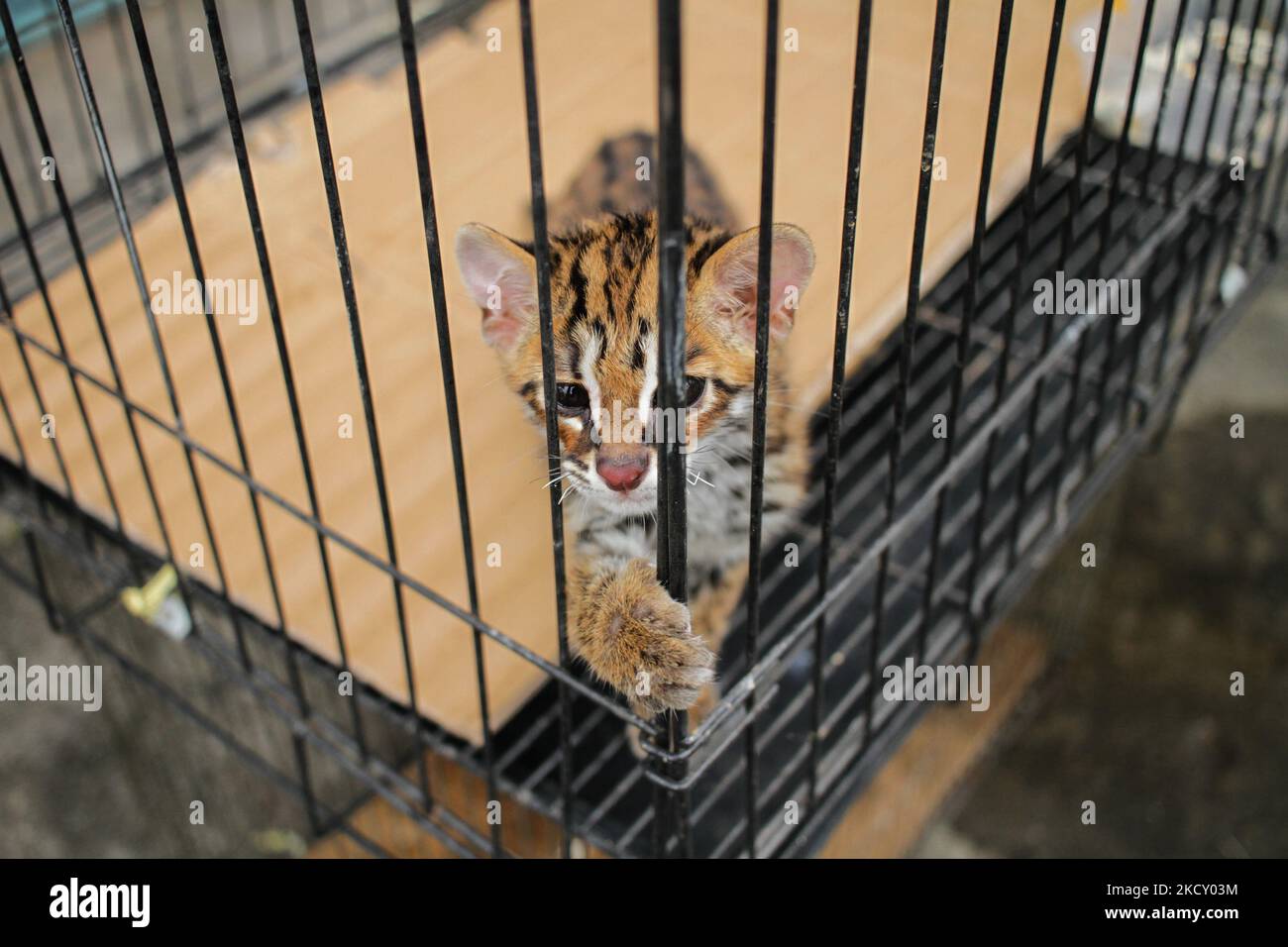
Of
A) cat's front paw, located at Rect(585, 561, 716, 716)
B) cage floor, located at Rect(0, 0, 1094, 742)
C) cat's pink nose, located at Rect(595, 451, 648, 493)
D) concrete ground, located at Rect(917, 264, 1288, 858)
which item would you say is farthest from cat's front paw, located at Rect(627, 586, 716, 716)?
concrete ground, located at Rect(917, 264, 1288, 858)

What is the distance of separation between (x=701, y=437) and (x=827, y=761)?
21.6 inches

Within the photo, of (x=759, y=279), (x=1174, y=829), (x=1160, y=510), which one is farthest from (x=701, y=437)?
(x=1160, y=510)

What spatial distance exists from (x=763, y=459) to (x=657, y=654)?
23 centimetres

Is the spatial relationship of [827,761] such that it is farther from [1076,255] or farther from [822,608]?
[1076,255]

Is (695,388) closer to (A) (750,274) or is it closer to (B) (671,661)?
(A) (750,274)

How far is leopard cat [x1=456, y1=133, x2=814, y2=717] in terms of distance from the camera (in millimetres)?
1188

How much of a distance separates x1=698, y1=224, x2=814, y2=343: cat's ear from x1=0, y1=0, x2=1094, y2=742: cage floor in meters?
0.59

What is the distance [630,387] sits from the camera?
4.31ft

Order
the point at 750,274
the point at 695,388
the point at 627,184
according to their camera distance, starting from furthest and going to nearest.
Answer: the point at 627,184
the point at 695,388
the point at 750,274

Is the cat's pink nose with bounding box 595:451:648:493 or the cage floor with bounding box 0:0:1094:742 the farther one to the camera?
the cage floor with bounding box 0:0:1094:742

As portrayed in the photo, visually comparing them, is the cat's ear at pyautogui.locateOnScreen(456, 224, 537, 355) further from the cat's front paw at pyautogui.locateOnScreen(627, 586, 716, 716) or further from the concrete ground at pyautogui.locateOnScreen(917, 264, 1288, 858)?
the concrete ground at pyautogui.locateOnScreen(917, 264, 1288, 858)

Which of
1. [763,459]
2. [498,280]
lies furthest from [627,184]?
[763,459]

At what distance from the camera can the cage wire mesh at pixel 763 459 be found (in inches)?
43.3

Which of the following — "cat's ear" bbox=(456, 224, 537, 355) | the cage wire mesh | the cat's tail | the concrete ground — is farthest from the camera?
the concrete ground
